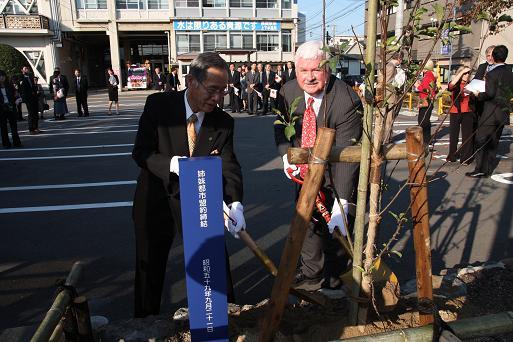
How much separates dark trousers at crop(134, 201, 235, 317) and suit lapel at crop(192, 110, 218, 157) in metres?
0.42

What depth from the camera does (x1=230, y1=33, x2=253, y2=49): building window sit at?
3903 cm

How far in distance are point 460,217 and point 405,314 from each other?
9.37 ft

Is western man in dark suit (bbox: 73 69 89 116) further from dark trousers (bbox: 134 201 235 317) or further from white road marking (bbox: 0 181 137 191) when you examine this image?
dark trousers (bbox: 134 201 235 317)

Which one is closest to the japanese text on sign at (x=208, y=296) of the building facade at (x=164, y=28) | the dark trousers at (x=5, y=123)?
the dark trousers at (x=5, y=123)

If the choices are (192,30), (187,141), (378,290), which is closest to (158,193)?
(187,141)

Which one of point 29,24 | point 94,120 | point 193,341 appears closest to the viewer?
point 193,341

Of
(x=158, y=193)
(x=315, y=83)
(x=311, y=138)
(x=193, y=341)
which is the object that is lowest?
(x=193, y=341)

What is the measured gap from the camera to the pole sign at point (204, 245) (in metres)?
1.58

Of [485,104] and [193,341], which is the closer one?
[193,341]

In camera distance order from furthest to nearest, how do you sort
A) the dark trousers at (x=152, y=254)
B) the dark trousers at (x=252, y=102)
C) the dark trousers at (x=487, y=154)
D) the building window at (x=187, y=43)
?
1. the building window at (x=187, y=43)
2. the dark trousers at (x=252, y=102)
3. the dark trousers at (x=487, y=154)
4. the dark trousers at (x=152, y=254)

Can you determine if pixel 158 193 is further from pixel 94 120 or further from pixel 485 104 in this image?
pixel 94 120

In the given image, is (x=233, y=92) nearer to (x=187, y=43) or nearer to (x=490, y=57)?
(x=490, y=57)

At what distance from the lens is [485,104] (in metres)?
6.23

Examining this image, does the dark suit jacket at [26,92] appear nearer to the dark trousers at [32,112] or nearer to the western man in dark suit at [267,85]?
the dark trousers at [32,112]
